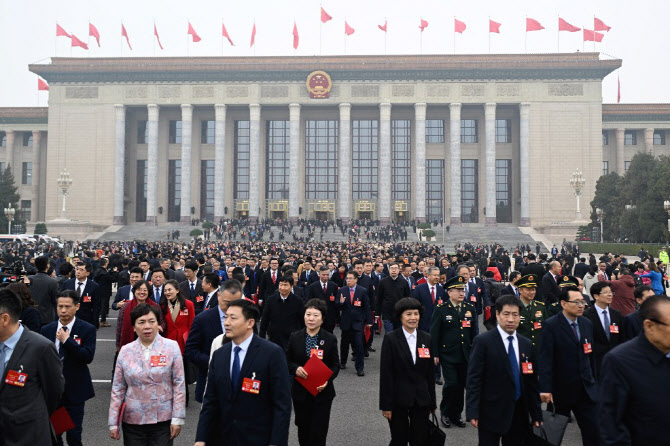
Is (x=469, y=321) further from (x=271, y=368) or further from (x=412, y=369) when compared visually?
(x=271, y=368)

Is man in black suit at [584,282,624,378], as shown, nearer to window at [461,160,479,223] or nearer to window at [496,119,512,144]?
window at [461,160,479,223]

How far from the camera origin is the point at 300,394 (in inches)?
218

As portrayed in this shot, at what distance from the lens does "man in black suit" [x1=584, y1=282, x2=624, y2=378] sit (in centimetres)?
688

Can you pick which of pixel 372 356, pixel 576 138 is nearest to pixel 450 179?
pixel 576 138

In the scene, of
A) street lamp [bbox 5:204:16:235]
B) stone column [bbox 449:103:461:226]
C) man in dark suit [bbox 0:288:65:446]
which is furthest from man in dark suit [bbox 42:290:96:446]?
stone column [bbox 449:103:461:226]

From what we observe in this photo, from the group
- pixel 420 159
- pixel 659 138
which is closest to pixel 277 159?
pixel 420 159

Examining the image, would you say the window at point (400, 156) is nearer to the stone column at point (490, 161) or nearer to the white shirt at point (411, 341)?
the stone column at point (490, 161)

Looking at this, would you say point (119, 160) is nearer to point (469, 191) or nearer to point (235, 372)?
point (469, 191)

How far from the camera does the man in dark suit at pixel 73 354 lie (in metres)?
5.40

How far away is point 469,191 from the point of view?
204 feet

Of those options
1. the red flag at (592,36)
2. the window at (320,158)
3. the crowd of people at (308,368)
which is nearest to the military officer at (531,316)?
the crowd of people at (308,368)

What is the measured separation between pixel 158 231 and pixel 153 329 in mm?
52908

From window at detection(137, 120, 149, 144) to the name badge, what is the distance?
63303 mm

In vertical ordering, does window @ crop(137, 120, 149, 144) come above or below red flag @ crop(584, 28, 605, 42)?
below
